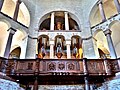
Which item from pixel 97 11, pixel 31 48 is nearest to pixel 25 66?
pixel 31 48

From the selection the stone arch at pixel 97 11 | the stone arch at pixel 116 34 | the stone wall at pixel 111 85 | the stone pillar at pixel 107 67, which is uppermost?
the stone arch at pixel 97 11

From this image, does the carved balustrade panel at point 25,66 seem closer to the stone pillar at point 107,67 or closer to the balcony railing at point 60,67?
the balcony railing at point 60,67

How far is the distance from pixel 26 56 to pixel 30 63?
2549mm

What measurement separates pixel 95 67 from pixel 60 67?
7.02 ft

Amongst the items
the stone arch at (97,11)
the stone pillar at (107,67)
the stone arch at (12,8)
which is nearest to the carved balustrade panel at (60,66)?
the stone pillar at (107,67)

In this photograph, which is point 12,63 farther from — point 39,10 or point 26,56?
point 39,10

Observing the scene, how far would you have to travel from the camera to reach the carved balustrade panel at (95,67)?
1014 centimetres

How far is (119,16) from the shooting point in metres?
12.8

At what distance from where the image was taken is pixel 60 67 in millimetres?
10375

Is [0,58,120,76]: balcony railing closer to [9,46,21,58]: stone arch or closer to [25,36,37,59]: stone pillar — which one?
[25,36,37,59]: stone pillar

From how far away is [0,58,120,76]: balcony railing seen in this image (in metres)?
9.92

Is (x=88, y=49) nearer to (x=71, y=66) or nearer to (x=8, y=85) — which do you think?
(x=71, y=66)

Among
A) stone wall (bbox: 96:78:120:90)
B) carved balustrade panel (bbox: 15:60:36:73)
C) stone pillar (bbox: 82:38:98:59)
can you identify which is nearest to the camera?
stone wall (bbox: 96:78:120:90)

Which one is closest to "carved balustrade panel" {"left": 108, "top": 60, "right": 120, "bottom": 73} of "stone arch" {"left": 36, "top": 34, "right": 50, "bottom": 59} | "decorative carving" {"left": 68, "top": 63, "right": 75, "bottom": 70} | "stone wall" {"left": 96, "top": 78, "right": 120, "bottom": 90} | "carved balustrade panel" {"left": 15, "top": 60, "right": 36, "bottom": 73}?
"stone wall" {"left": 96, "top": 78, "right": 120, "bottom": 90}
